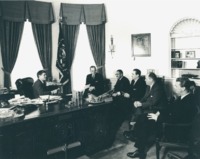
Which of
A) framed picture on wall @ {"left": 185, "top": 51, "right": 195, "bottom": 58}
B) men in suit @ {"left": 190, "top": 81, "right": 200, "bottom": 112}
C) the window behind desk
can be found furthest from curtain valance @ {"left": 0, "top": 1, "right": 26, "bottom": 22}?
men in suit @ {"left": 190, "top": 81, "right": 200, "bottom": 112}

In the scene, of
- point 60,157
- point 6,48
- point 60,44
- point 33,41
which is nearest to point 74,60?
point 60,44

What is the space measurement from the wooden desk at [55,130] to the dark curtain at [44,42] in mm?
2759

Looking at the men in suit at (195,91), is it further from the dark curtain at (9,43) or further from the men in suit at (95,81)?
the dark curtain at (9,43)

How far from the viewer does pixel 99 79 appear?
18.7 ft

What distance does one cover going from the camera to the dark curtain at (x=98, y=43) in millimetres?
6615

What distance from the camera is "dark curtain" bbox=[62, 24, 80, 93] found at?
6.24 m

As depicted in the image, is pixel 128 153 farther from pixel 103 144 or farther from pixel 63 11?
pixel 63 11

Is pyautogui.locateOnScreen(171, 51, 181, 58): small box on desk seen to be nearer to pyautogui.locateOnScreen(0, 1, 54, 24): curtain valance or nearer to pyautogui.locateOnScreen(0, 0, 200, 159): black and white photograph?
pyautogui.locateOnScreen(0, 0, 200, 159): black and white photograph

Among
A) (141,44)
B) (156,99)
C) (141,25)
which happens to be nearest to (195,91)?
(156,99)

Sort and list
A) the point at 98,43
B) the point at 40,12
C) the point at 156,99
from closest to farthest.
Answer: the point at 156,99 → the point at 40,12 → the point at 98,43

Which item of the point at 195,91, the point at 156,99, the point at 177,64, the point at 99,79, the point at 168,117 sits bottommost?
the point at 168,117

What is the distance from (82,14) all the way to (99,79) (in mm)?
1896

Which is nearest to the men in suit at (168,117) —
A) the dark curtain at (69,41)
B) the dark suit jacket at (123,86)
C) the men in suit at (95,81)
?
the dark suit jacket at (123,86)

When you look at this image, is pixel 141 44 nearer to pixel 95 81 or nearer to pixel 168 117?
pixel 95 81
